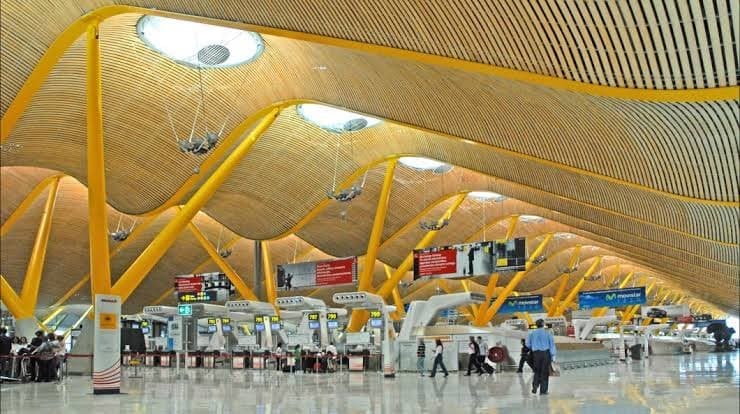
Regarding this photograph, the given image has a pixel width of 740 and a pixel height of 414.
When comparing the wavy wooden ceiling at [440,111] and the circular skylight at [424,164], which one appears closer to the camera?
→ the wavy wooden ceiling at [440,111]

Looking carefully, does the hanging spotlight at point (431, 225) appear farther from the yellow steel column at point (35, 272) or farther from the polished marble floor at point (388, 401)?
the polished marble floor at point (388, 401)

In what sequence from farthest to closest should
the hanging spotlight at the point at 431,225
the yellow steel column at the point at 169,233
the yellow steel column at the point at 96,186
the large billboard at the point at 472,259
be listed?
the hanging spotlight at the point at 431,225 < the large billboard at the point at 472,259 < the yellow steel column at the point at 169,233 < the yellow steel column at the point at 96,186

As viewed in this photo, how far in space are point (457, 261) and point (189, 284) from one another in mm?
16071

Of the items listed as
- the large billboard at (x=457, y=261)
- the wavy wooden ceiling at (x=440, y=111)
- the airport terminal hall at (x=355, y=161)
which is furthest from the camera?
the large billboard at (x=457, y=261)

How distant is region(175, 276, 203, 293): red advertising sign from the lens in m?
43.9

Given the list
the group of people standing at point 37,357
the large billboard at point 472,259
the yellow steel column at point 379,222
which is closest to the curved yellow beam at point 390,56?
the group of people standing at point 37,357

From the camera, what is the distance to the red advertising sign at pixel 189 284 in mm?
43875

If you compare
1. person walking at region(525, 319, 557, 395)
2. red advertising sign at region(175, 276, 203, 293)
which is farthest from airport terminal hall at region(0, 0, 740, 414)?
red advertising sign at region(175, 276, 203, 293)

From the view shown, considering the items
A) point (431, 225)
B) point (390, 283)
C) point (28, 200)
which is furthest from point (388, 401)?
point (28, 200)

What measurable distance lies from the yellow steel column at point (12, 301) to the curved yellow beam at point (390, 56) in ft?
67.9

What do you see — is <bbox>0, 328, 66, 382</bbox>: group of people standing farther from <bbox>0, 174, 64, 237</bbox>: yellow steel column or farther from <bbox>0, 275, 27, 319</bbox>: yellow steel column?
<bbox>0, 174, 64, 237</bbox>: yellow steel column

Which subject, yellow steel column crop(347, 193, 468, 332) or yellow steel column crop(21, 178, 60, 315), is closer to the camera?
yellow steel column crop(347, 193, 468, 332)

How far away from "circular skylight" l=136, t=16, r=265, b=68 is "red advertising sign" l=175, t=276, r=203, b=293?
64.5 feet

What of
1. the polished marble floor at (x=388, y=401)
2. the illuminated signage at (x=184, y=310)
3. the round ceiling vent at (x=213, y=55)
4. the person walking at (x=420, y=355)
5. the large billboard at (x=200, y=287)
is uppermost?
the round ceiling vent at (x=213, y=55)
